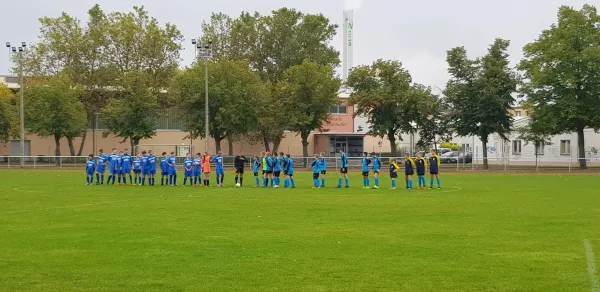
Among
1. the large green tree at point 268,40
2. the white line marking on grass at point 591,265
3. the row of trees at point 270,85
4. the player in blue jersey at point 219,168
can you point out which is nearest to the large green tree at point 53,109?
the row of trees at point 270,85

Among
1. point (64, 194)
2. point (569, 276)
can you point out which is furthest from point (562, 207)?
point (64, 194)

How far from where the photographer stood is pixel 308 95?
57.9 metres

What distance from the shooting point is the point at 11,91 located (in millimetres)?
67062

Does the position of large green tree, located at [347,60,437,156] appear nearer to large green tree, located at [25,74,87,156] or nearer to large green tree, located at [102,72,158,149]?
large green tree, located at [102,72,158,149]

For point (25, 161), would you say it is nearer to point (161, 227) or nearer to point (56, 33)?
point (56, 33)

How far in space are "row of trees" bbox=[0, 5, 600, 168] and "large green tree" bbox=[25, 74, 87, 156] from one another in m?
0.10

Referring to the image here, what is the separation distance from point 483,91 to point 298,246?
1707 inches

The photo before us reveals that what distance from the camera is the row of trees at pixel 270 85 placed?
50625 millimetres

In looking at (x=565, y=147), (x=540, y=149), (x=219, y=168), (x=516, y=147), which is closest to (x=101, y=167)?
(x=219, y=168)

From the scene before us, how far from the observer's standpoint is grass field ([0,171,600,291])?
910 centimetres

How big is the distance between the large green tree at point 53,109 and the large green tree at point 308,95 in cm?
1867

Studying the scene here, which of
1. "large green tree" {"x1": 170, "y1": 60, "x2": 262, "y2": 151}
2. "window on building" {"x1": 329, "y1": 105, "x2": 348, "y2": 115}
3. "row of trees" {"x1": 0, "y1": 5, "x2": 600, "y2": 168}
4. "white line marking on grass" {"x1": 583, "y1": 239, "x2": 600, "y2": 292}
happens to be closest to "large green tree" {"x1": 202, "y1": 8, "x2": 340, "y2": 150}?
"row of trees" {"x1": 0, "y1": 5, "x2": 600, "y2": 168}

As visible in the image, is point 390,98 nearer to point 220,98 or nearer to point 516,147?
point 220,98

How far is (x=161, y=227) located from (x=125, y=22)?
5311 centimetres
